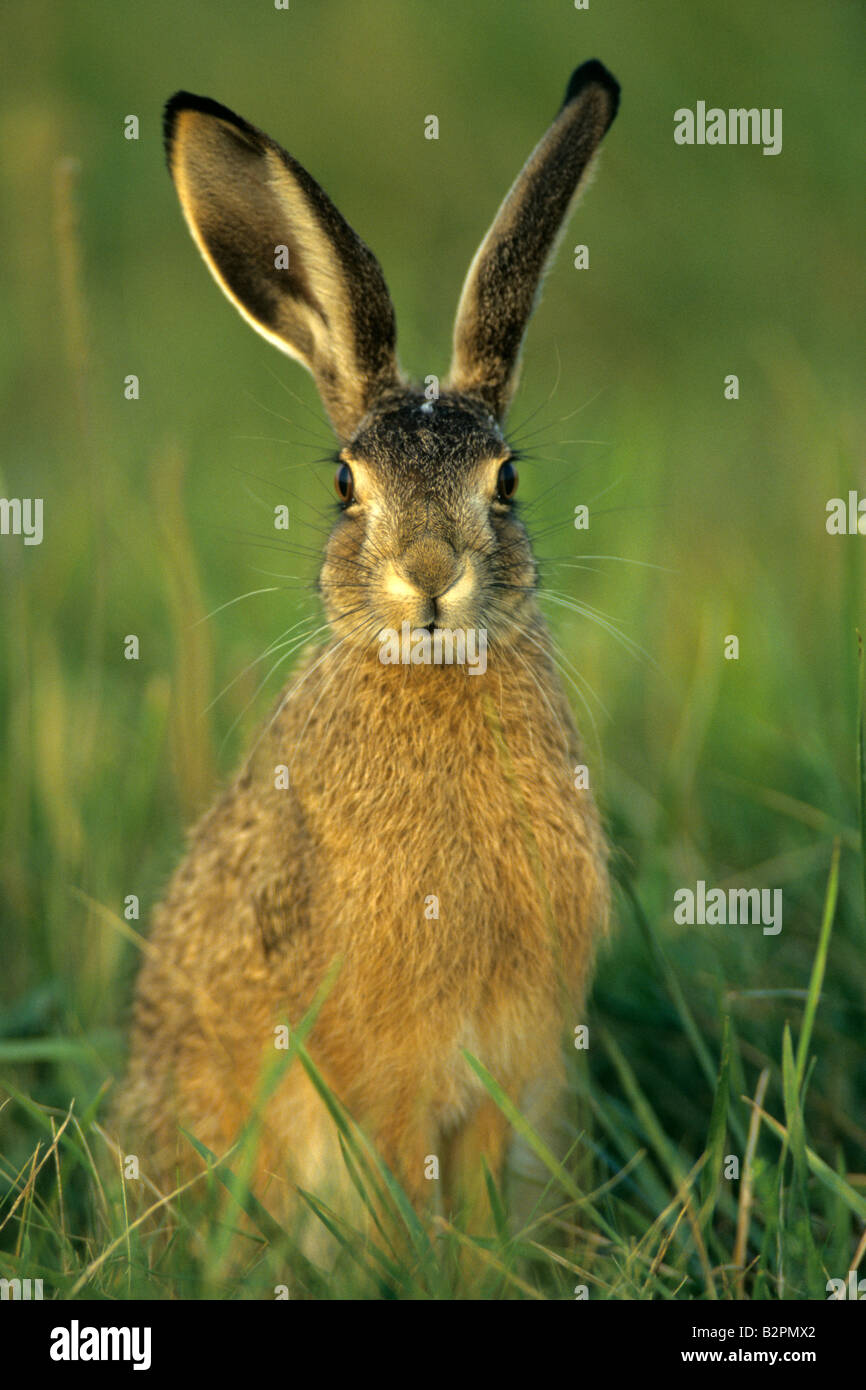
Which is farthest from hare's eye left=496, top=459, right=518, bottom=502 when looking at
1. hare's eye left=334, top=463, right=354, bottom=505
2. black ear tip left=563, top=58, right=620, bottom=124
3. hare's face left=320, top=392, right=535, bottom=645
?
black ear tip left=563, top=58, right=620, bottom=124

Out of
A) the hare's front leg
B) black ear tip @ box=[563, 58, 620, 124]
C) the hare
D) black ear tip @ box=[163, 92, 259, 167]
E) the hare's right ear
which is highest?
black ear tip @ box=[563, 58, 620, 124]

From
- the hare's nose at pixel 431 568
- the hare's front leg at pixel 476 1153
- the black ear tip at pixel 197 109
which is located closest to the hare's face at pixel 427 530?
the hare's nose at pixel 431 568

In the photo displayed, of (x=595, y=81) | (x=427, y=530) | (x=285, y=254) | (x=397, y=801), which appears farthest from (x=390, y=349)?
(x=397, y=801)

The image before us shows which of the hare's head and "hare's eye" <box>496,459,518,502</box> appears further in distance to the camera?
"hare's eye" <box>496,459,518,502</box>

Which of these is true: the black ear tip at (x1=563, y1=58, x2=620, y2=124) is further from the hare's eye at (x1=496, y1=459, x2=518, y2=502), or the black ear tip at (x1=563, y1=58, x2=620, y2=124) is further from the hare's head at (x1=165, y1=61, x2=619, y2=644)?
the hare's eye at (x1=496, y1=459, x2=518, y2=502)

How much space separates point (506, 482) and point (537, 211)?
29.3 inches

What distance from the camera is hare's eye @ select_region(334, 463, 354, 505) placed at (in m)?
4.32

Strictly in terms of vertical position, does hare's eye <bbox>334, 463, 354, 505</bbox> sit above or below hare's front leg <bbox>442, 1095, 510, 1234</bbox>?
above

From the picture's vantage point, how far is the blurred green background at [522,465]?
4926 mm

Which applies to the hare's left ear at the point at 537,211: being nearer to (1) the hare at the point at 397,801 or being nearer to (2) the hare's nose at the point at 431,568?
(1) the hare at the point at 397,801
